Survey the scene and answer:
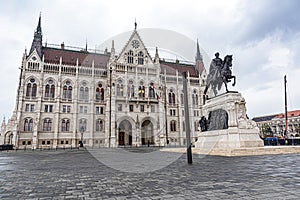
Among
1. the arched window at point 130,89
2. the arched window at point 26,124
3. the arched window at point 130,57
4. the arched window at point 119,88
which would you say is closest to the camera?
the arched window at point 26,124

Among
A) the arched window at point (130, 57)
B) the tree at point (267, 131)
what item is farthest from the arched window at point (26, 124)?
the tree at point (267, 131)

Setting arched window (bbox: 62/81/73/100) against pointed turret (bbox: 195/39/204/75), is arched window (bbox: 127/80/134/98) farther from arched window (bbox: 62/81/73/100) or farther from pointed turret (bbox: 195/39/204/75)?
pointed turret (bbox: 195/39/204/75)

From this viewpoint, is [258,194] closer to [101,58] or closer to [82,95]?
[82,95]

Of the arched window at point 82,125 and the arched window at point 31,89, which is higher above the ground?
the arched window at point 31,89

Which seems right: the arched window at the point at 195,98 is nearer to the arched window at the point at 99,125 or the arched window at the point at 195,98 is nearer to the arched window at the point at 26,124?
the arched window at the point at 99,125

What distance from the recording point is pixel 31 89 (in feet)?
135

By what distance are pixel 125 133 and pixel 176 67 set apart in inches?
1044

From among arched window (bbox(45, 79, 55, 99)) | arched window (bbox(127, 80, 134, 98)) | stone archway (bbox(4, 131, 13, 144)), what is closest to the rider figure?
arched window (bbox(127, 80, 134, 98))

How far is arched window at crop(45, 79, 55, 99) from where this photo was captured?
42.2 meters

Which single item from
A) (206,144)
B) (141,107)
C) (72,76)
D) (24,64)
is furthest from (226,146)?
(24,64)

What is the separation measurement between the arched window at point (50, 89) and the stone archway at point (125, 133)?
53.7 ft

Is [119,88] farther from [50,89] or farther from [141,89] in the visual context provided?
[50,89]

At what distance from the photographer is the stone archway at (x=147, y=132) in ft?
150

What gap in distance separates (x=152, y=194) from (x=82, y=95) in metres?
43.2
